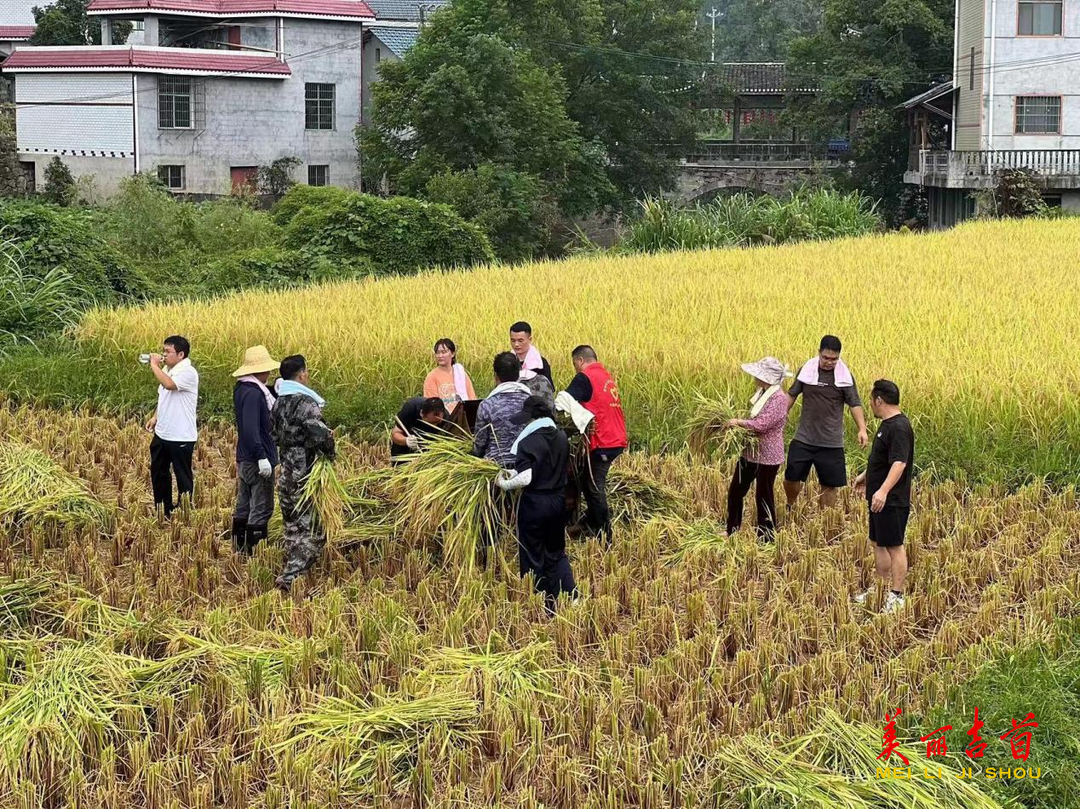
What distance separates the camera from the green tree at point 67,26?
40.5 meters

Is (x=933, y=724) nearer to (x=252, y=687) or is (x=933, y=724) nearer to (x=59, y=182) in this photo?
(x=252, y=687)

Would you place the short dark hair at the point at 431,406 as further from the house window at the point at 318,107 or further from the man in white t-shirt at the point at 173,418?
the house window at the point at 318,107

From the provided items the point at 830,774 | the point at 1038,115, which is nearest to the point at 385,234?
the point at 830,774

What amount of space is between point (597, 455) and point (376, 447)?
11.1ft

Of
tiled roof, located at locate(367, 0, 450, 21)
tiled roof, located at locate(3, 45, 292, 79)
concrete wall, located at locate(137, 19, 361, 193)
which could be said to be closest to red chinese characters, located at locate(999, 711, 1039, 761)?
concrete wall, located at locate(137, 19, 361, 193)

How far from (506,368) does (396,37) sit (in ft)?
112

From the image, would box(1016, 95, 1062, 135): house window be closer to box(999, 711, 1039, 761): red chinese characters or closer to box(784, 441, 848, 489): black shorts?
box(784, 441, 848, 489): black shorts

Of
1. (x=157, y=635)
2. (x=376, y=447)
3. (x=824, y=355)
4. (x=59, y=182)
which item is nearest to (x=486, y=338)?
(x=376, y=447)

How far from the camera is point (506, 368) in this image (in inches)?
314

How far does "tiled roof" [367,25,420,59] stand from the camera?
39.4 m

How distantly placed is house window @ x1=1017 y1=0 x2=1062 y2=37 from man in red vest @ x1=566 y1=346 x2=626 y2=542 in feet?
105

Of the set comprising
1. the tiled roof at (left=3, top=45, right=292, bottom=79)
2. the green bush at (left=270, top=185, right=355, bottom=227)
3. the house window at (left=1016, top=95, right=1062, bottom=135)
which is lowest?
the green bush at (left=270, top=185, right=355, bottom=227)

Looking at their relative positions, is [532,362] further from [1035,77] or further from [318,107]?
[1035,77]

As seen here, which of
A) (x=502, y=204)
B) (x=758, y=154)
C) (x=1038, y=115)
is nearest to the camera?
(x=502, y=204)
